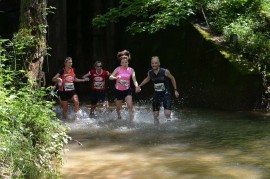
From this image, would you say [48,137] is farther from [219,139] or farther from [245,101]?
[245,101]

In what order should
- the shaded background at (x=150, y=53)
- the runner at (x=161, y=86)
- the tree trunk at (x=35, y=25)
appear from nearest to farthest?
the tree trunk at (x=35, y=25), the runner at (x=161, y=86), the shaded background at (x=150, y=53)

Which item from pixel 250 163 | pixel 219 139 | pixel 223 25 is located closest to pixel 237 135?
pixel 219 139

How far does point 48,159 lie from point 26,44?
2258 millimetres

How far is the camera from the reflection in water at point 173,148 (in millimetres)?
5777

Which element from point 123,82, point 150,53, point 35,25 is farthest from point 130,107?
point 150,53

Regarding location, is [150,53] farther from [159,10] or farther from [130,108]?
[130,108]

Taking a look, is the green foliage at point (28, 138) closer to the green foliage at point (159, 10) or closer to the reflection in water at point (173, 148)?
the reflection in water at point (173, 148)

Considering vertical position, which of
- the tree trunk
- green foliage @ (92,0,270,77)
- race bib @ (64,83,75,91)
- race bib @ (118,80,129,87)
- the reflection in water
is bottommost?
the reflection in water

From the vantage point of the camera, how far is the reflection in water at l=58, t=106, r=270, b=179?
5.78 m

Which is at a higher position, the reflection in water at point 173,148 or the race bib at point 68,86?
the race bib at point 68,86

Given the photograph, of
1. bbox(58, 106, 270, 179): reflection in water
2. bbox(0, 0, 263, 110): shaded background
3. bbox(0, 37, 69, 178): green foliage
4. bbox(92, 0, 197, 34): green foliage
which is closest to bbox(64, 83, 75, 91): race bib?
bbox(58, 106, 270, 179): reflection in water

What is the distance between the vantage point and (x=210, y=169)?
5863 millimetres

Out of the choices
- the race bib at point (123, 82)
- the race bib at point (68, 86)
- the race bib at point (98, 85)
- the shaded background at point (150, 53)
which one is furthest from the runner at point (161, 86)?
the shaded background at point (150, 53)

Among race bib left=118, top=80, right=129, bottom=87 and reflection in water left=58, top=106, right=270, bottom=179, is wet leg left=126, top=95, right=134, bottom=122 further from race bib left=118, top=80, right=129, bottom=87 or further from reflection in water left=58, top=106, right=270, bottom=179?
race bib left=118, top=80, right=129, bottom=87
